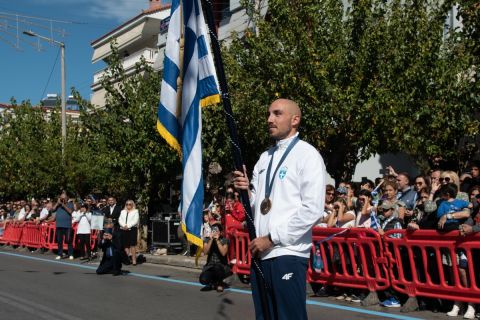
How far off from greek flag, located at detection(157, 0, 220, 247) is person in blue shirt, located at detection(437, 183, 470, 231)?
183 inches

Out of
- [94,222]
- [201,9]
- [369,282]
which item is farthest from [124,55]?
[201,9]

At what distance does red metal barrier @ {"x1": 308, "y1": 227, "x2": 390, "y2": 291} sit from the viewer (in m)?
8.97

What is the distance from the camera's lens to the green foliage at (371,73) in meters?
13.8

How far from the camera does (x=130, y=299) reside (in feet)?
31.7

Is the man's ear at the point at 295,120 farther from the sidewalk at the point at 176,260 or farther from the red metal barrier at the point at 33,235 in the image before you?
the red metal barrier at the point at 33,235

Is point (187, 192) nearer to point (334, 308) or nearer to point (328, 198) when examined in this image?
point (334, 308)

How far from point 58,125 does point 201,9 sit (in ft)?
95.1

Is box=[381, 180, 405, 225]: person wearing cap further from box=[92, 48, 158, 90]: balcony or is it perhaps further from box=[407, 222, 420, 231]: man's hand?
box=[92, 48, 158, 90]: balcony

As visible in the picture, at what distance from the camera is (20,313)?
8.29 m

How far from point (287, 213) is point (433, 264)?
5.21 metres

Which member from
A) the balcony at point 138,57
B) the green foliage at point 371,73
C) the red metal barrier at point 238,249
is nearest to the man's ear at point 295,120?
the red metal barrier at point 238,249

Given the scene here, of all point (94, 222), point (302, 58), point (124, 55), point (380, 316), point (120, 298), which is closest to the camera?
point (380, 316)

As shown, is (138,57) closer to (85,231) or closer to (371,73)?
(85,231)

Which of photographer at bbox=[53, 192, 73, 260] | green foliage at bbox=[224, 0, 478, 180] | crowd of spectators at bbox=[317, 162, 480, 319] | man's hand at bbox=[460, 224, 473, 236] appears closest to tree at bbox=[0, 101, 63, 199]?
photographer at bbox=[53, 192, 73, 260]
